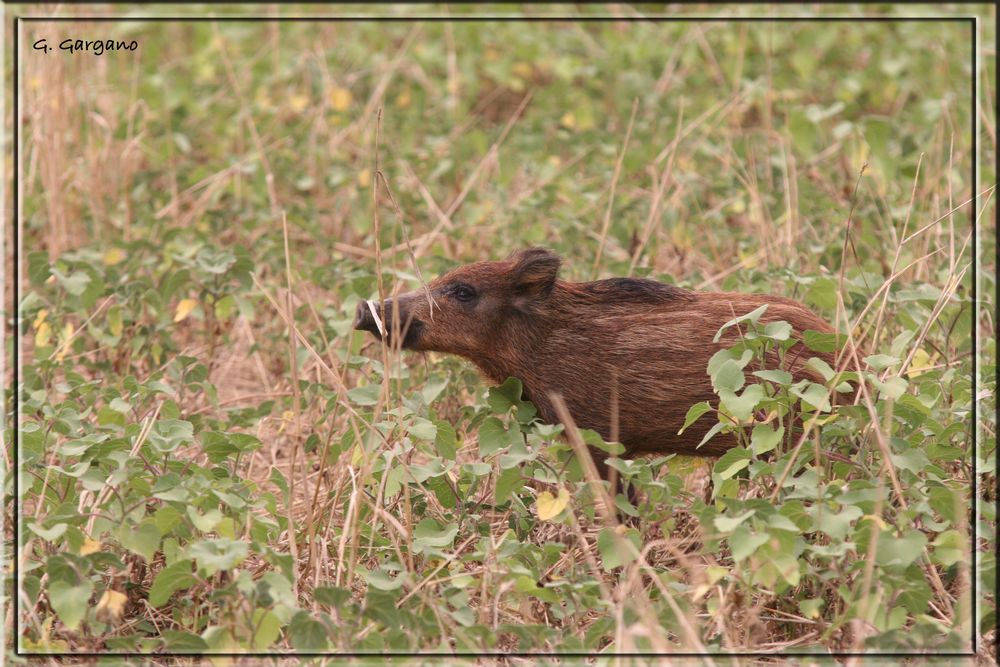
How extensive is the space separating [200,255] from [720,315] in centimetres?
231

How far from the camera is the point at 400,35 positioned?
966cm

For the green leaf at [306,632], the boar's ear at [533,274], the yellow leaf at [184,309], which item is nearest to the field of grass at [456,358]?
the green leaf at [306,632]

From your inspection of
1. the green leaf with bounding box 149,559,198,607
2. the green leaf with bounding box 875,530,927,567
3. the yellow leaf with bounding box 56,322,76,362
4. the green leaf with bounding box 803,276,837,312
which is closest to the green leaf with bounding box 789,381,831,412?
the green leaf with bounding box 875,530,927,567

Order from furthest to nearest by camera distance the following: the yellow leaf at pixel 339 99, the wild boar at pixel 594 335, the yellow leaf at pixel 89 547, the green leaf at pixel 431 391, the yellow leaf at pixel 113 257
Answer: the yellow leaf at pixel 339 99, the yellow leaf at pixel 113 257, the wild boar at pixel 594 335, the green leaf at pixel 431 391, the yellow leaf at pixel 89 547

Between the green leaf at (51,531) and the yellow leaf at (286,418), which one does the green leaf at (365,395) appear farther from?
the green leaf at (51,531)

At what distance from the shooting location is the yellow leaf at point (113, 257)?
636 centimetres

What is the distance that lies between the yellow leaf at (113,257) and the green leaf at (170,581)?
2.84 meters

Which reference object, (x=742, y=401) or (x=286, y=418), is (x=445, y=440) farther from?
(x=742, y=401)

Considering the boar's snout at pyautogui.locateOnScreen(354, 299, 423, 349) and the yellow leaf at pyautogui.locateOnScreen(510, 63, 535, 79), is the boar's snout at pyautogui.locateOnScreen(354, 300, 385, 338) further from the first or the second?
the yellow leaf at pyautogui.locateOnScreen(510, 63, 535, 79)

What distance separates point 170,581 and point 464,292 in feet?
5.66

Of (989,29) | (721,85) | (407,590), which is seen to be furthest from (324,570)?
(989,29)

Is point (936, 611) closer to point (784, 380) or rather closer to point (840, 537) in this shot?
point (840, 537)

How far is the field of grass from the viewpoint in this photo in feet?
12.6

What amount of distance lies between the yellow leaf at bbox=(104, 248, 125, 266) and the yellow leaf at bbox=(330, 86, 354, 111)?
194 cm
